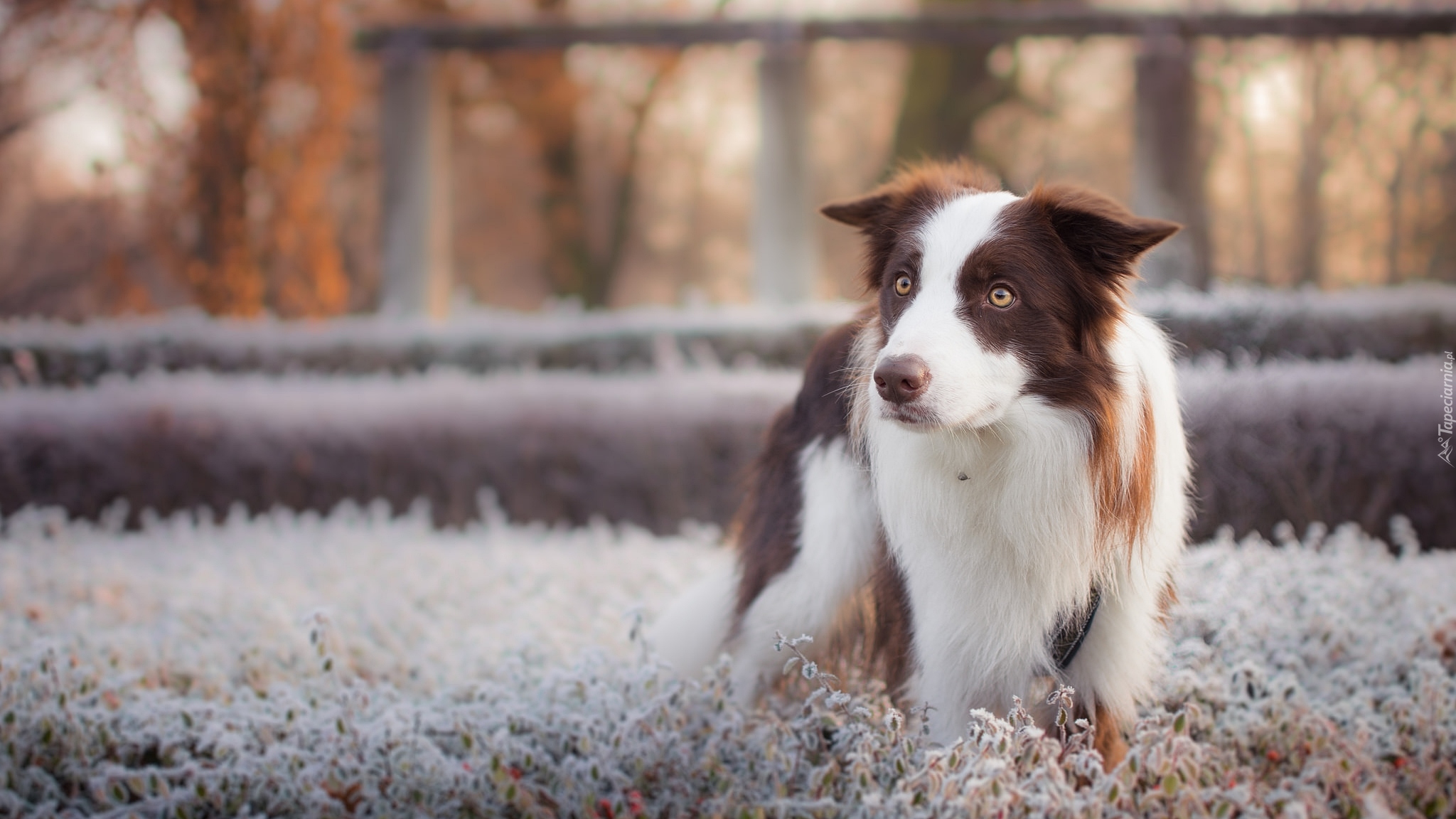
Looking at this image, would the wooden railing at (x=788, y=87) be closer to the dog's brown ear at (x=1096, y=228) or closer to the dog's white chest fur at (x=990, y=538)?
the dog's brown ear at (x=1096, y=228)

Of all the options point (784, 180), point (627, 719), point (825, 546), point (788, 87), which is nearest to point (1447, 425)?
point (825, 546)

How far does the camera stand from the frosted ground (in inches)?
84.0

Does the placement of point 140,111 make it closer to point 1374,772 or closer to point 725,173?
point 1374,772

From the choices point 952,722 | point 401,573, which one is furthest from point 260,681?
point 952,722

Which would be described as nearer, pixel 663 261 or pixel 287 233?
pixel 287 233

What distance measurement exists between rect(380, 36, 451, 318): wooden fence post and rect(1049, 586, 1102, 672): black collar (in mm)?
7117

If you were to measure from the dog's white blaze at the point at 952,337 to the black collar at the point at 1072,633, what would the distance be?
1.82 feet

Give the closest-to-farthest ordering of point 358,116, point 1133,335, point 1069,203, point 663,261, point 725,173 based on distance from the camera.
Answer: point 1069,203 → point 1133,335 → point 358,116 → point 725,173 → point 663,261

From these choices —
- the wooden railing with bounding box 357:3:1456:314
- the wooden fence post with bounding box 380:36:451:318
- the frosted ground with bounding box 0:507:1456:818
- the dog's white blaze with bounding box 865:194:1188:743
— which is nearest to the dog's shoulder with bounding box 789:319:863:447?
the dog's white blaze with bounding box 865:194:1188:743

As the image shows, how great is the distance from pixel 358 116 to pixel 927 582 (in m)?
18.2

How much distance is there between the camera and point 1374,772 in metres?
2.25

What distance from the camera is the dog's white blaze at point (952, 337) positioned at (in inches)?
71.3

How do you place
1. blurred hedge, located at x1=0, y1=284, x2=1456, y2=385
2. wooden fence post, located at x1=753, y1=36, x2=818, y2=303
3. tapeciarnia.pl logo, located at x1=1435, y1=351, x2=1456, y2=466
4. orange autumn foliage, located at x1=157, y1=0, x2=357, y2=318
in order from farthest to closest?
wooden fence post, located at x1=753, y1=36, x2=818, y2=303 → orange autumn foliage, located at x1=157, y1=0, x2=357, y2=318 → blurred hedge, located at x1=0, y1=284, x2=1456, y2=385 → tapeciarnia.pl logo, located at x1=1435, y1=351, x2=1456, y2=466

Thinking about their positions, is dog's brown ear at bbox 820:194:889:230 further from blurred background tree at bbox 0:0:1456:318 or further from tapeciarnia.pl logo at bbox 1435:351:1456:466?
tapeciarnia.pl logo at bbox 1435:351:1456:466
